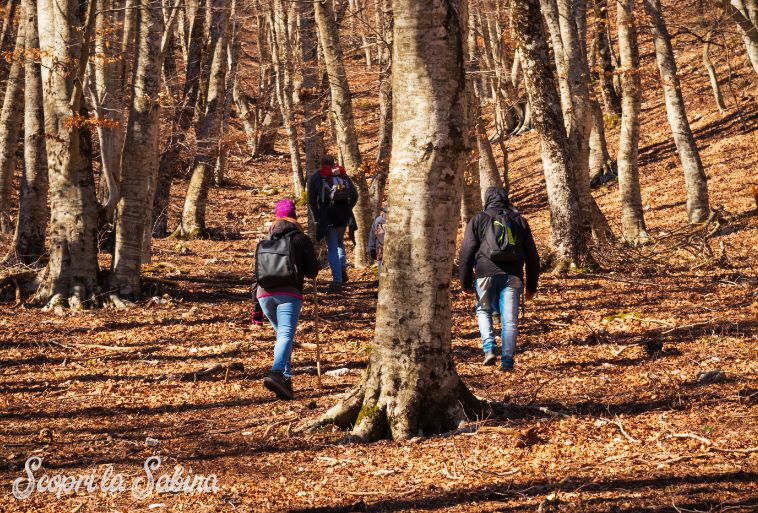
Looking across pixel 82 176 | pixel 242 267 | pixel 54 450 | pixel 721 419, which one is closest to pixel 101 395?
pixel 54 450

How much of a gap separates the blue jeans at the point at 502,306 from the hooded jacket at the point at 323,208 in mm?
4510

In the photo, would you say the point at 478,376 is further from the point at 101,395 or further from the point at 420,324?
the point at 101,395

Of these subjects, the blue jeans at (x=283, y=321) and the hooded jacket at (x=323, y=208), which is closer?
the blue jeans at (x=283, y=321)

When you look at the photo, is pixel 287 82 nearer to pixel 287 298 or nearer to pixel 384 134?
pixel 384 134

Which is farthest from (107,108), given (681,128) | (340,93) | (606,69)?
(606,69)

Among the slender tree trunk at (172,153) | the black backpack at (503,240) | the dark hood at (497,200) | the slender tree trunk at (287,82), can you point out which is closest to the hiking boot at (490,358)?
the black backpack at (503,240)

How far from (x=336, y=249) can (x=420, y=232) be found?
6.66 m

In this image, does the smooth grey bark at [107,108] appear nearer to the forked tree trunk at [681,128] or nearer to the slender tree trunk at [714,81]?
the forked tree trunk at [681,128]

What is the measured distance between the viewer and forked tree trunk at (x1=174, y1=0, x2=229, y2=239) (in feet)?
67.5

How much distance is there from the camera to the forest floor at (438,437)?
5.26 metres

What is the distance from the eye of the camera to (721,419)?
20.3 ft

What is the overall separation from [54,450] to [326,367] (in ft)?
10.8

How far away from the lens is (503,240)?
27.5 feet

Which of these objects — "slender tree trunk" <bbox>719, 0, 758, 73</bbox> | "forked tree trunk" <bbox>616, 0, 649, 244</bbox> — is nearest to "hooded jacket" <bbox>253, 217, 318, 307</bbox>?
"slender tree trunk" <bbox>719, 0, 758, 73</bbox>
